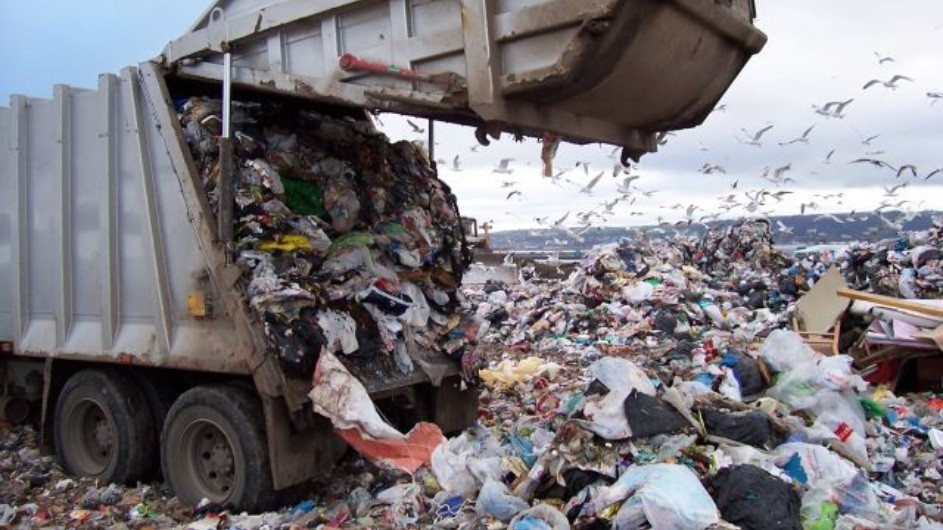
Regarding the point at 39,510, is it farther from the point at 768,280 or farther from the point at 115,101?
the point at 768,280

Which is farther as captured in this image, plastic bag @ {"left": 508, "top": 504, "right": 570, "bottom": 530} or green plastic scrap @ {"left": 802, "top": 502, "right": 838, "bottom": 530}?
green plastic scrap @ {"left": 802, "top": 502, "right": 838, "bottom": 530}

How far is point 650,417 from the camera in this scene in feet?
13.7

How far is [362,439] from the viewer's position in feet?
13.8

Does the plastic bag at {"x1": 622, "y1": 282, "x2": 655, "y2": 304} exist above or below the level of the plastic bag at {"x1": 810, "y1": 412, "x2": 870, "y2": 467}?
above

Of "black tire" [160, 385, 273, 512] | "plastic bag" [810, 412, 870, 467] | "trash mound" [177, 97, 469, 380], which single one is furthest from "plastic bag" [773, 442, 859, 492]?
"black tire" [160, 385, 273, 512]

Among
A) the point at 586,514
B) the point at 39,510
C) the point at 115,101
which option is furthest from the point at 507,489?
the point at 115,101

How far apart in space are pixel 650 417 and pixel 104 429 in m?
3.41

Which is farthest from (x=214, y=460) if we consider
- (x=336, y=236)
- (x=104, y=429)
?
(x=336, y=236)

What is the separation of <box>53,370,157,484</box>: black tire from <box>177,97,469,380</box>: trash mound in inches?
53.0

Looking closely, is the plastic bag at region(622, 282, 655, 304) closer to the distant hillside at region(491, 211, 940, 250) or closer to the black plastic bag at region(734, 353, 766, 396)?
the distant hillside at region(491, 211, 940, 250)

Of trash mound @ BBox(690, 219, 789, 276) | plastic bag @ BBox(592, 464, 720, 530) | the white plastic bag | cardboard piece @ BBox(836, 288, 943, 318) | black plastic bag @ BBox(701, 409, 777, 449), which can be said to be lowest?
plastic bag @ BBox(592, 464, 720, 530)

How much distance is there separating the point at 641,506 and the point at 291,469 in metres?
1.78

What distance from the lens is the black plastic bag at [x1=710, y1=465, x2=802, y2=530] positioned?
3467 millimetres

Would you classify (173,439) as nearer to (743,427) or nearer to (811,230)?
(743,427)
